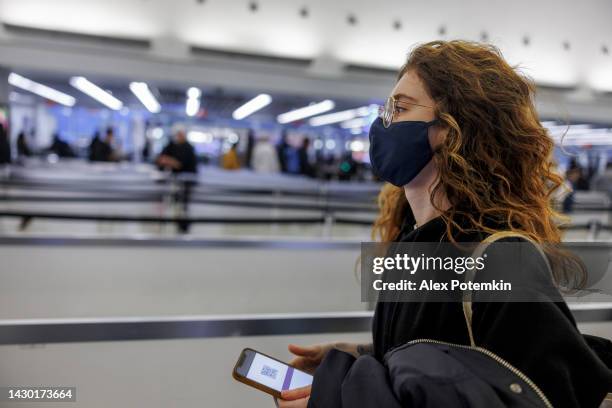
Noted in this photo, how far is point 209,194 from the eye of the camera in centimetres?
902

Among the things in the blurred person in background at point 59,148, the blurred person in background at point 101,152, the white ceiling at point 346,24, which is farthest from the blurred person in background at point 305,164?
the blurred person in background at point 59,148

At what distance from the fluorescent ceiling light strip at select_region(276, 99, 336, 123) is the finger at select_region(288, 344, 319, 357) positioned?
11.7 m

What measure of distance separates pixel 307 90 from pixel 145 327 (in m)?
8.42

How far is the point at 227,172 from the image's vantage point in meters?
12.4

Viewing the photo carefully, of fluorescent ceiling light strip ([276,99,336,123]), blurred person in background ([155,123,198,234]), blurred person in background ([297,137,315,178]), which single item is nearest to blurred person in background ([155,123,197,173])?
blurred person in background ([155,123,198,234])

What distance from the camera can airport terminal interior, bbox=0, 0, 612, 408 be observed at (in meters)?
1.76

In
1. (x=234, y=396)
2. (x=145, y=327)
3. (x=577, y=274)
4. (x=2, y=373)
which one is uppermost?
(x=577, y=274)

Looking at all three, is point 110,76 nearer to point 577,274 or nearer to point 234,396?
point 234,396

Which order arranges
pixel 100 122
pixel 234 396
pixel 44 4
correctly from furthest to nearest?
pixel 100 122, pixel 44 4, pixel 234 396

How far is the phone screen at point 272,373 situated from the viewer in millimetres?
1240

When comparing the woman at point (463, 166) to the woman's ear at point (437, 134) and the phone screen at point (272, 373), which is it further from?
the phone screen at point (272, 373)

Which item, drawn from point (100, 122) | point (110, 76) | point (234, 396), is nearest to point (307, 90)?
point (110, 76)

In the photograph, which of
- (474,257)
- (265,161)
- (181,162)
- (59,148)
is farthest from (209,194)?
(59,148)

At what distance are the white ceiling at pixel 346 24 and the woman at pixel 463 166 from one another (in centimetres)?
777
